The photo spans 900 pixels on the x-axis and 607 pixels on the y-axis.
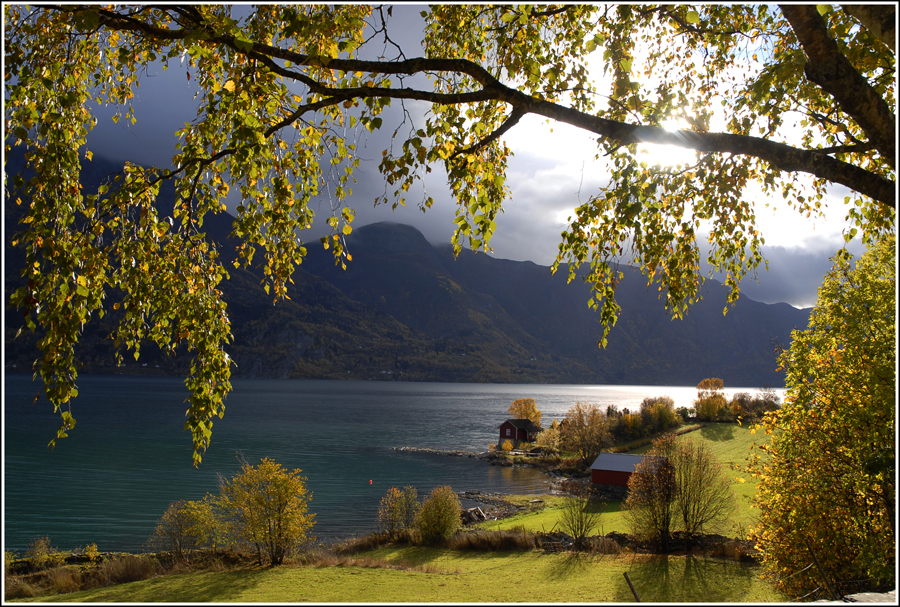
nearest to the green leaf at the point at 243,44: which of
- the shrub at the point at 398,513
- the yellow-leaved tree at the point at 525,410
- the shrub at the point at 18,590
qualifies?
the shrub at the point at 18,590

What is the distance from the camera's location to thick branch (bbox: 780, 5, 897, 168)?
179 inches

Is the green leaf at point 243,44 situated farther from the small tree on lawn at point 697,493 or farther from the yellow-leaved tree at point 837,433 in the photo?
the small tree on lawn at point 697,493

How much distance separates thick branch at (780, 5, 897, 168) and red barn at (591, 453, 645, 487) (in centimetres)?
4770

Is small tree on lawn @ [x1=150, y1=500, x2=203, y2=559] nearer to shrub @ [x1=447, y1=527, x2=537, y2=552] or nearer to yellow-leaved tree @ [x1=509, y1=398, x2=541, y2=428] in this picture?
shrub @ [x1=447, y1=527, x2=537, y2=552]

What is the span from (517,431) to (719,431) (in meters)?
30.7

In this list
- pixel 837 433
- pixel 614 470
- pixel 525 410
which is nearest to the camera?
pixel 837 433

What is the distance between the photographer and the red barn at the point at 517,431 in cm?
8675

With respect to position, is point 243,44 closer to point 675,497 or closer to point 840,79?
point 840,79

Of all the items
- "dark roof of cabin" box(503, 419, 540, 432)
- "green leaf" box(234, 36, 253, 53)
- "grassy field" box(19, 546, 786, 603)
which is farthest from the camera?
"dark roof of cabin" box(503, 419, 540, 432)

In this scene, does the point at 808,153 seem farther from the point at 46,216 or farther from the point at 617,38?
the point at 46,216

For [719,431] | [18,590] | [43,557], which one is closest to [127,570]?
[18,590]

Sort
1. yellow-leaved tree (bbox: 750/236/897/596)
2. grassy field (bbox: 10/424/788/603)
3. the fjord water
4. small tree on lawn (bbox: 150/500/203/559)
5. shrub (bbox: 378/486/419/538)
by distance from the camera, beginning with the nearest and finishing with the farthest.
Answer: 1. yellow-leaved tree (bbox: 750/236/897/596)
2. grassy field (bbox: 10/424/788/603)
3. small tree on lawn (bbox: 150/500/203/559)
4. shrub (bbox: 378/486/419/538)
5. the fjord water

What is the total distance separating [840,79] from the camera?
4.64 m

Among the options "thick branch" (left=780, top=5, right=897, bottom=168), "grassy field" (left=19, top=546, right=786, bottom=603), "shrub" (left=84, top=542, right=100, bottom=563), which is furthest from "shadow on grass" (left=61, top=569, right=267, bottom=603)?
"thick branch" (left=780, top=5, right=897, bottom=168)
